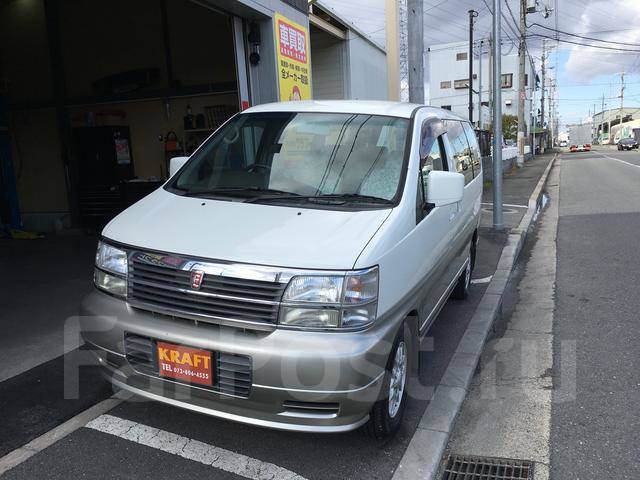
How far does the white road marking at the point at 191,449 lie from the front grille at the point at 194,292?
2.75 ft

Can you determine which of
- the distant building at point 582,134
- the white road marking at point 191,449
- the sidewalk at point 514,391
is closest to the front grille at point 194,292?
the white road marking at point 191,449

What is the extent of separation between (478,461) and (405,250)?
49.2 inches

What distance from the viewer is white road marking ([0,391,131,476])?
2846 millimetres

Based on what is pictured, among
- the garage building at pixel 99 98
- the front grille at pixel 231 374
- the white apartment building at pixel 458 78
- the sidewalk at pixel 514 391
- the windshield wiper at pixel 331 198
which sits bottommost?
the sidewalk at pixel 514 391

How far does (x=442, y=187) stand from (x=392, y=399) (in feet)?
4.42

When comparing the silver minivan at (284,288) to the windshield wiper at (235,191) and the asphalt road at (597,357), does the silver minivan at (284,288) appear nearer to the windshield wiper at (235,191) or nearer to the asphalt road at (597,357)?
the windshield wiper at (235,191)

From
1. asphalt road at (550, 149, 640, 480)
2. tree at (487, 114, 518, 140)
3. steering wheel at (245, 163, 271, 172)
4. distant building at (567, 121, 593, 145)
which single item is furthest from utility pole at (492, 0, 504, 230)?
distant building at (567, 121, 593, 145)

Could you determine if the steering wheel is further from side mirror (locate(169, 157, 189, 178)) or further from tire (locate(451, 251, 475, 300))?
tire (locate(451, 251, 475, 300))

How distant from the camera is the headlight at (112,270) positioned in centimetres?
291

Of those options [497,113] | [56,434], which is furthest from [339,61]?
[56,434]

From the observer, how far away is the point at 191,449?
9.70ft

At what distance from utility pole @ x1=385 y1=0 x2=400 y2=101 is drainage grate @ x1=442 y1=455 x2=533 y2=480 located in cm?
1383

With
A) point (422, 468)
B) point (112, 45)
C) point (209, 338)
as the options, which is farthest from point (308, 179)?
point (112, 45)

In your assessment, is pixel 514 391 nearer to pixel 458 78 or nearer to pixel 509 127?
pixel 509 127
